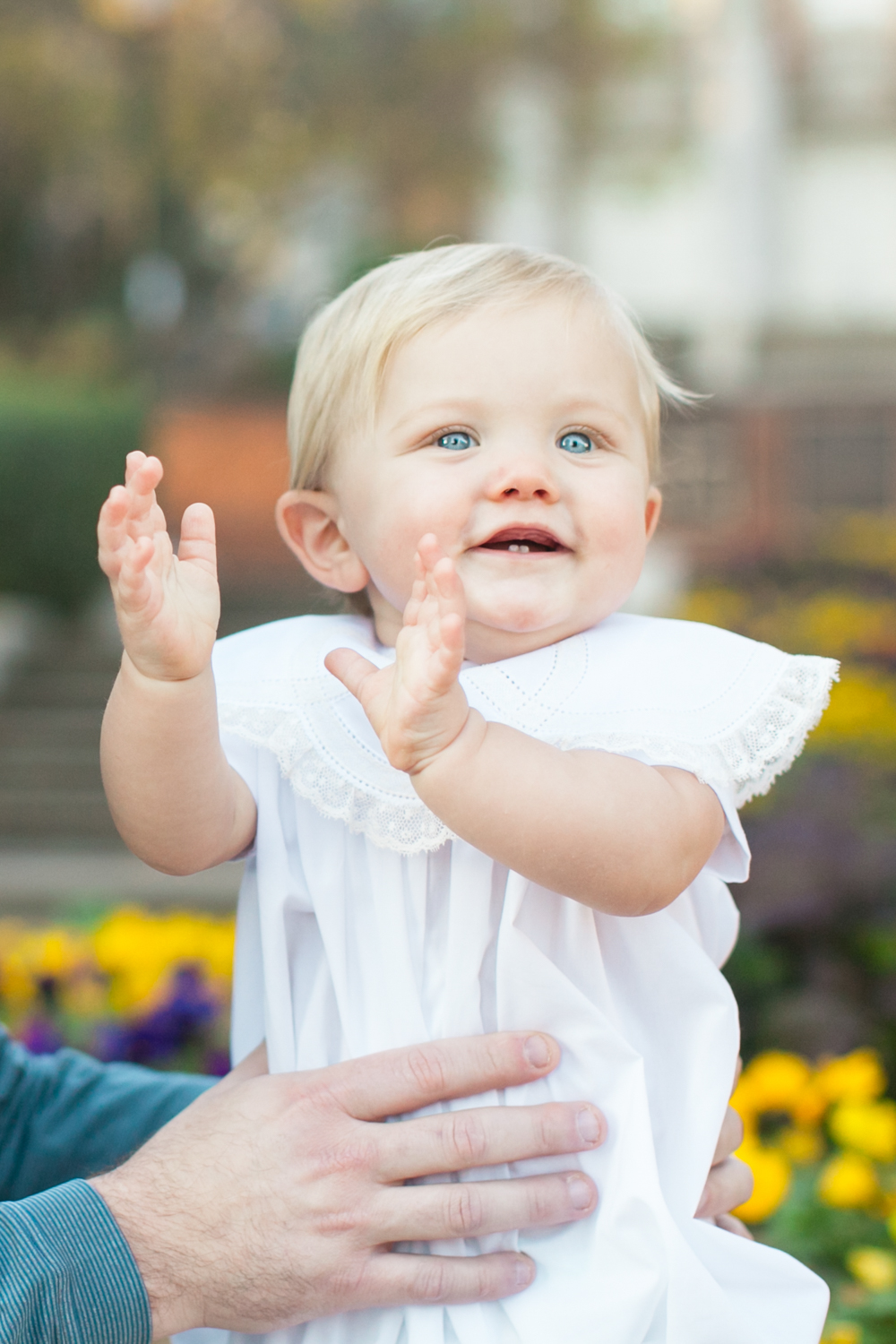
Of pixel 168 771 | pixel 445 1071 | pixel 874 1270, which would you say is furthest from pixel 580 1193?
pixel 874 1270

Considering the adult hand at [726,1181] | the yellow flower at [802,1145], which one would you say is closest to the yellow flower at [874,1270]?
the yellow flower at [802,1145]

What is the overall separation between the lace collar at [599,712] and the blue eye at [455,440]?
0.72ft

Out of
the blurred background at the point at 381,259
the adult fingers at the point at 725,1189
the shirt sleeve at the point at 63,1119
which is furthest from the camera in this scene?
the blurred background at the point at 381,259

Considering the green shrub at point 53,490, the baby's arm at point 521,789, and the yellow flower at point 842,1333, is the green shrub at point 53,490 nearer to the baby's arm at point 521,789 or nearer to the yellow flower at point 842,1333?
the yellow flower at point 842,1333

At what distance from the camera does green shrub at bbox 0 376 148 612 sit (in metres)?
10.3

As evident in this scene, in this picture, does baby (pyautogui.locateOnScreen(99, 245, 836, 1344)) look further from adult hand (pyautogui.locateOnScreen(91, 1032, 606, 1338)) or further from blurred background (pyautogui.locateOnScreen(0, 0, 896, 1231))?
blurred background (pyautogui.locateOnScreen(0, 0, 896, 1231))

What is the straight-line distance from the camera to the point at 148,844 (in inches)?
53.2

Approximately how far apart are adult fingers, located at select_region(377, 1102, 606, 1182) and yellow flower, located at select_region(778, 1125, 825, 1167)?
1371 millimetres

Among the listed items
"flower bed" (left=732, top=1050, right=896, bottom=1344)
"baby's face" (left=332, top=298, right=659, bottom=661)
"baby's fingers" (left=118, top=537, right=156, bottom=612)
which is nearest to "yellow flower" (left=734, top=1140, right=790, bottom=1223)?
"flower bed" (left=732, top=1050, right=896, bottom=1344)

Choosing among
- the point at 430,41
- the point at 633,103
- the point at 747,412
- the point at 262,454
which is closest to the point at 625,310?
the point at 262,454

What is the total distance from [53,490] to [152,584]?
9.74m

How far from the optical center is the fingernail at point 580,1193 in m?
1.30

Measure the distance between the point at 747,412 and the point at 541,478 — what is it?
14.1m

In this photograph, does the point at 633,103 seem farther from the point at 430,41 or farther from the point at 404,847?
the point at 404,847
